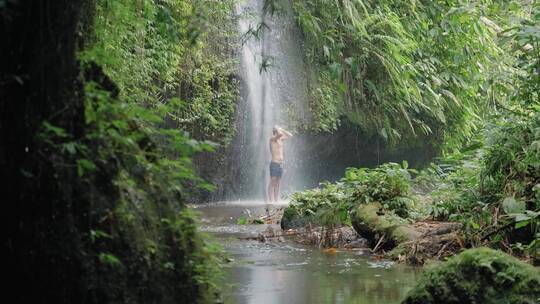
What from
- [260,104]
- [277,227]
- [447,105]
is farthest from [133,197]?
[260,104]

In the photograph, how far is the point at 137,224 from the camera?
11.9ft

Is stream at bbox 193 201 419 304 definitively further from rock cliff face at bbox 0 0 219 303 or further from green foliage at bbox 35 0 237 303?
rock cliff face at bbox 0 0 219 303

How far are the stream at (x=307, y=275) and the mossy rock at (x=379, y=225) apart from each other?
0.31m

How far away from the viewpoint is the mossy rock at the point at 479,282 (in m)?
4.91

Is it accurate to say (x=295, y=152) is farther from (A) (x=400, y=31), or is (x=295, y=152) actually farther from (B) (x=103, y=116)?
(B) (x=103, y=116)

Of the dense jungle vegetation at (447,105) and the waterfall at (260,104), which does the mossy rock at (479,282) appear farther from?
the waterfall at (260,104)

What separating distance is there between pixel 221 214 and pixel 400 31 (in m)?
4.90

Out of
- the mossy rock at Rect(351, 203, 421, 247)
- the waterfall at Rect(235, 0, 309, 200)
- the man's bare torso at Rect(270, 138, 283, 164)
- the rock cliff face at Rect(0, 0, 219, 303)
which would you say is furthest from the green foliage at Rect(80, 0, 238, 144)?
the rock cliff face at Rect(0, 0, 219, 303)

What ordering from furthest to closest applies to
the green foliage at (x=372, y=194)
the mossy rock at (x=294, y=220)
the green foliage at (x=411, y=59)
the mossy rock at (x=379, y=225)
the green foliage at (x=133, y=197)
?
1. the mossy rock at (x=294, y=220)
2. the green foliage at (x=411, y=59)
3. the green foliage at (x=372, y=194)
4. the mossy rock at (x=379, y=225)
5. the green foliage at (x=133, y=197)

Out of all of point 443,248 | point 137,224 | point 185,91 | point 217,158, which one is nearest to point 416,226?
point 443,248

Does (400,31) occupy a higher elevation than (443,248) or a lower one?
higher

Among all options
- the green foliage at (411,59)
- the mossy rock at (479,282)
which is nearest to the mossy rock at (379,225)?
the green foliage at (411,59)

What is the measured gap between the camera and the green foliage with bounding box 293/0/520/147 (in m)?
11.2

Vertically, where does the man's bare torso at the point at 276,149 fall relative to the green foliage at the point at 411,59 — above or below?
below
